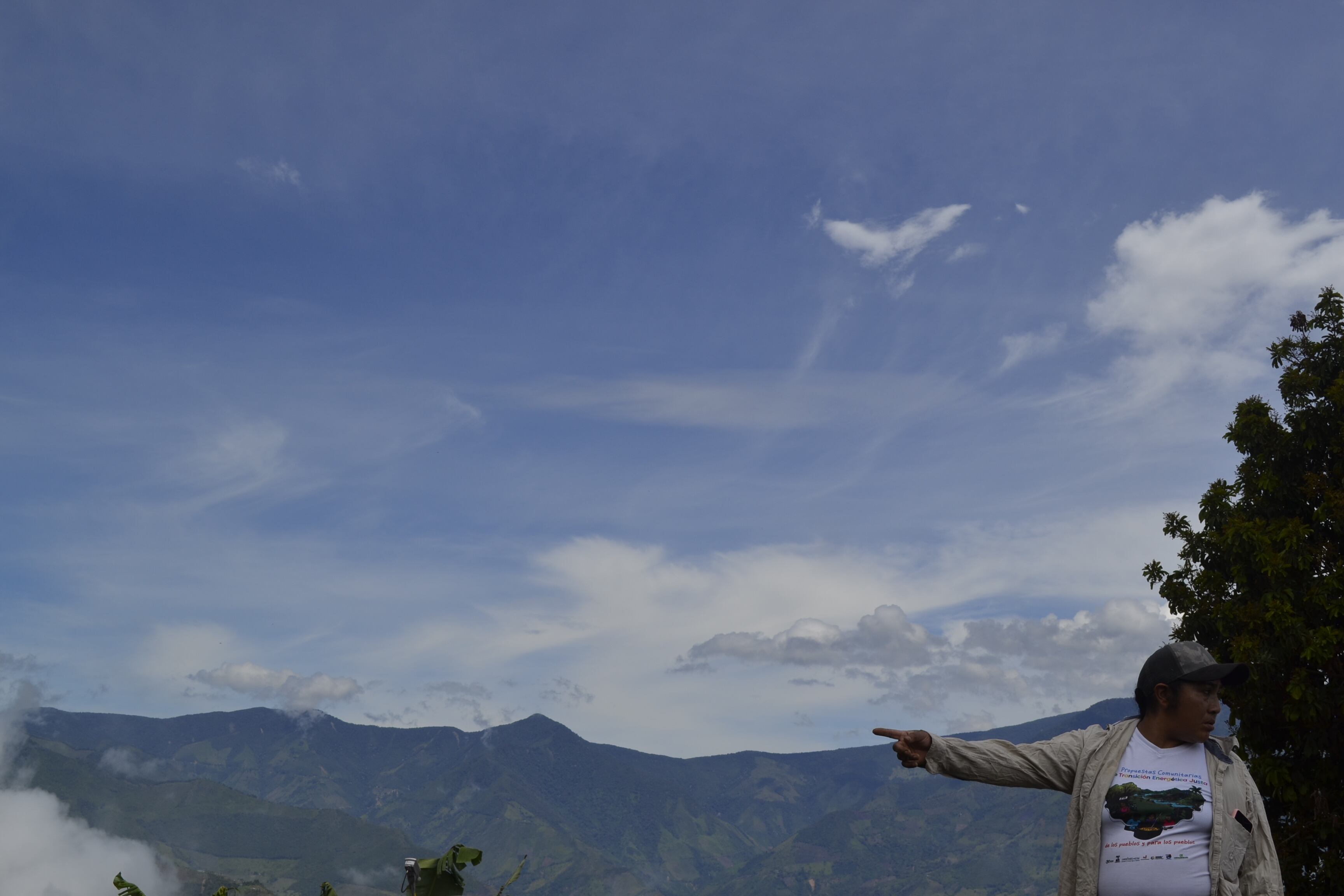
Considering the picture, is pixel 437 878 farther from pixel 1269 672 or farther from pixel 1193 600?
pixel 1193 600

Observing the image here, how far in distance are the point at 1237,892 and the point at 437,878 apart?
6250 mm

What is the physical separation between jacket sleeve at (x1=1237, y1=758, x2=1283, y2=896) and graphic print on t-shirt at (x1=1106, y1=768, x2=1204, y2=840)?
30 centimetres

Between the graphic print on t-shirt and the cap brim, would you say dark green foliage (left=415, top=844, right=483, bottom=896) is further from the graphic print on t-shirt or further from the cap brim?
the cap brim

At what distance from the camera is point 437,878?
8680 mm

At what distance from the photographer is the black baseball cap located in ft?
16.0

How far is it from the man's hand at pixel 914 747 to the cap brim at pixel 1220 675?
1261 mm

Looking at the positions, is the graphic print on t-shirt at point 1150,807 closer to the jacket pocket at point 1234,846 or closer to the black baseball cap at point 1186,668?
the jacket pocket at point 1234,846

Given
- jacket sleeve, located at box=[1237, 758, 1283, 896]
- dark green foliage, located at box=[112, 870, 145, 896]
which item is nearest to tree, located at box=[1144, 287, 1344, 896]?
jacket sleeve, located at box=[1237, 758, 1283, 896]

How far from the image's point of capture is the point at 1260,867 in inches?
190

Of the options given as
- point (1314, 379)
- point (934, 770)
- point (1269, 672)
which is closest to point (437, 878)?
point (934, 770)

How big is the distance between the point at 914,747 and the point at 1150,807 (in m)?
1.11

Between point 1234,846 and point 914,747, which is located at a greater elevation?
point 914,747

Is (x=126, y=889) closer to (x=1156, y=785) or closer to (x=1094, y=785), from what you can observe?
(x=1094, y=785)

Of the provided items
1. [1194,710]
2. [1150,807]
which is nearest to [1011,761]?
[1150,807]
